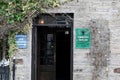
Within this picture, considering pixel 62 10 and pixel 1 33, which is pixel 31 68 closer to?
pixel 62 10

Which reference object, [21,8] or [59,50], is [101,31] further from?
[21,8]

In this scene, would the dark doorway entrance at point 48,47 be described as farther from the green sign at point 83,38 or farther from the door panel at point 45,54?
the green sign at point 83,38

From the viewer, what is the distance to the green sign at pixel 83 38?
31.5 feet

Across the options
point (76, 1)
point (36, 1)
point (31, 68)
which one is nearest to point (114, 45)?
point (76, 1)

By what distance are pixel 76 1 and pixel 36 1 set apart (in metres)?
3.06

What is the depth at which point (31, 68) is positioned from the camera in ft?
33.0

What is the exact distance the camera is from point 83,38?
31.6ft

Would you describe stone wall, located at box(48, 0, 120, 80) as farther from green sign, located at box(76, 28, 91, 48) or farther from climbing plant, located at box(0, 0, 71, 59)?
climbing plant, located at box(0, 0, 71, 59)

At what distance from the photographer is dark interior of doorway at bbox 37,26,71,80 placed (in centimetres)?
1117

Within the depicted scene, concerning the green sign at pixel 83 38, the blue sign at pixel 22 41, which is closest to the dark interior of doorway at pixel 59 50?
the blue sign at pixel 22 41

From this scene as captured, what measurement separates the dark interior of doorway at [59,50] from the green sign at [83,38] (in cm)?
143

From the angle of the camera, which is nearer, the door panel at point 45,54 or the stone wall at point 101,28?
the stone wall at point 101,28

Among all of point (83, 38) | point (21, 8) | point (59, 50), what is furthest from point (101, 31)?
point (21, 8)

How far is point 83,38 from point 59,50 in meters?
2.50
